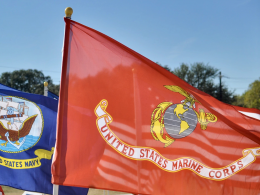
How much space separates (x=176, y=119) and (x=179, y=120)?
4cm

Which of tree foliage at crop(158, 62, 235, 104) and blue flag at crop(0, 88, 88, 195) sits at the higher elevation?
tree foliage at crop(158, 62, 235, 104)

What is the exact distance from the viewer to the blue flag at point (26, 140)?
5.08m

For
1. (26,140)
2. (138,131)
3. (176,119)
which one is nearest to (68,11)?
(138,131)

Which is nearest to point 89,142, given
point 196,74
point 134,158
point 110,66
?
point 134,158

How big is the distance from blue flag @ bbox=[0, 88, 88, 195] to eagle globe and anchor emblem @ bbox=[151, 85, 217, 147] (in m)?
2.57

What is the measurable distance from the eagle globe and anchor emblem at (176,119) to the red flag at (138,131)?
0.5 inches

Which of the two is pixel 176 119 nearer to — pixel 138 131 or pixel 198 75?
pixel 138 131

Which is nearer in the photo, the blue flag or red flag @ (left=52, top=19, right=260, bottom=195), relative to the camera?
red flag @ (left=52, top=19, right=260, bottom=195)

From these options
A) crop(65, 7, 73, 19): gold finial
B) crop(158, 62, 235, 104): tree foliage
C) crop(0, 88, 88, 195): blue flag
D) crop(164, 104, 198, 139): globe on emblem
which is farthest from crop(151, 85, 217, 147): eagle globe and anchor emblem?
crop(158, 62, 235, 104): tree foliage

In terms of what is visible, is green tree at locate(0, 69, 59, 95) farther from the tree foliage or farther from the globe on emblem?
the globe on emblem

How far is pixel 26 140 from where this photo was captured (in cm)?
523

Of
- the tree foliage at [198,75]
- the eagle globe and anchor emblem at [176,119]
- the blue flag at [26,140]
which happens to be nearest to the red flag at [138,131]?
the eagle globe and anchor emblem at [176,119]

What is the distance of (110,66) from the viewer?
3.49 meters

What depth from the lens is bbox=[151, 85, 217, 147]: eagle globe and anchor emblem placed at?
340 centimetres
